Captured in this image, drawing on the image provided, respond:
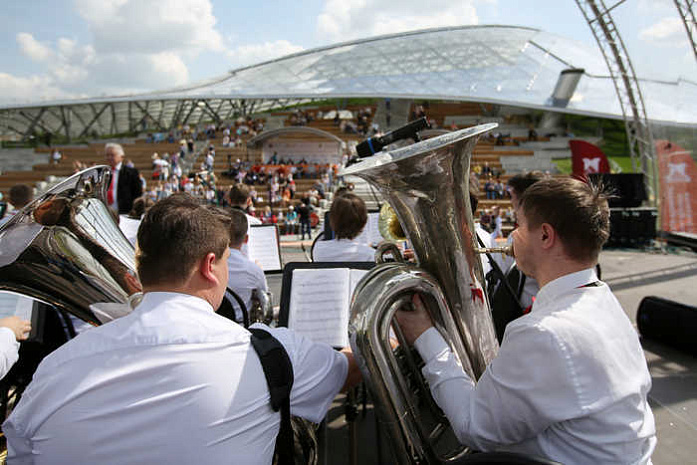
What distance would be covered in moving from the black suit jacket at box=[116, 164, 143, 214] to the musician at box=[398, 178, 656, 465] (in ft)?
14.4

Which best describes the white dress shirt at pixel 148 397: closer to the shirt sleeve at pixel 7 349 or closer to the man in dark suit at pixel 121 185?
the shirt sleeve at pixel 7 349

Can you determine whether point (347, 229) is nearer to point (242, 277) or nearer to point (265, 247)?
point (242, 277)

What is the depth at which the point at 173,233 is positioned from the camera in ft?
3.70

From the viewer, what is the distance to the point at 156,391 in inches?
37.4

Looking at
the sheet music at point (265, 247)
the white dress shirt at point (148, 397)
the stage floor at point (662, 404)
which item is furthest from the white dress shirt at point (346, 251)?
the white dress shirt at point (148, 397)

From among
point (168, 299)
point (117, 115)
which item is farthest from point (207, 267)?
point (117, 115)

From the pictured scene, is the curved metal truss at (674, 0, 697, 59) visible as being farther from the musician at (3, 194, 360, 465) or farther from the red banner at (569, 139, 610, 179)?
the musician at (3, 194, 360, 465)

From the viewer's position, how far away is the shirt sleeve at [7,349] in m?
1.57

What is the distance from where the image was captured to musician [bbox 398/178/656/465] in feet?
3.39

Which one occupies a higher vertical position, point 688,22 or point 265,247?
point 688,22

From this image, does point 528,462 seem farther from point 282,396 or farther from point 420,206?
point 420,206

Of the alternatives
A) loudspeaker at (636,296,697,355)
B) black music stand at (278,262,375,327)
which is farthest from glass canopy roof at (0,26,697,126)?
black music stand at (278,262,375,327)

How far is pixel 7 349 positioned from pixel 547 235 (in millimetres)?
1915

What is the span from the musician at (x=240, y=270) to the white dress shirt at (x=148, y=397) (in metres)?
1.66
